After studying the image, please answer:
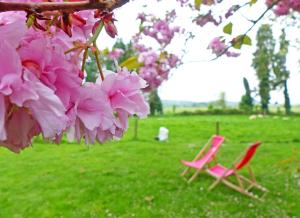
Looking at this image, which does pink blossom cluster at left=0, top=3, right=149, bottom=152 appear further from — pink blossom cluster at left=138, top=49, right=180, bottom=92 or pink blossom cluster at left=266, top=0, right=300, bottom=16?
pink blossom cluster at left=266, top=0, right=300, bottom=16

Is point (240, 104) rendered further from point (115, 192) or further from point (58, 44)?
point (58, 44)

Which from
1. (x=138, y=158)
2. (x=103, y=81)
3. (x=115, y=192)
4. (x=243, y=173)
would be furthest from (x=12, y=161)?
(x=103, y=81)

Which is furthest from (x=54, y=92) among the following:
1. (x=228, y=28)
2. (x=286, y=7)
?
(x=286, y=7)

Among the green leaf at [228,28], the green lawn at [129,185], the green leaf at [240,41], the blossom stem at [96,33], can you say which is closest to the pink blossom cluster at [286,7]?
the green lawn at [129,185]

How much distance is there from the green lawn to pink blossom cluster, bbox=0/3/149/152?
2.18m

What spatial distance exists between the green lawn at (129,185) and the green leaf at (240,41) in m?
1.00

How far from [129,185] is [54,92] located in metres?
6.36

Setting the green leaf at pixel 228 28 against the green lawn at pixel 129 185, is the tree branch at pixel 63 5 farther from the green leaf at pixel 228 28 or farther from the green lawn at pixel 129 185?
the green lawn at pixel 129 185

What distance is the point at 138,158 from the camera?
945cm

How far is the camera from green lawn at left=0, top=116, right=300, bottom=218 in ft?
17.5

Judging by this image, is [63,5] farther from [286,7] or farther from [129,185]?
[129,185]

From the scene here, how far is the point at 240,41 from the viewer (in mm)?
1749

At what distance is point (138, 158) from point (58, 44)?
29.6 ft

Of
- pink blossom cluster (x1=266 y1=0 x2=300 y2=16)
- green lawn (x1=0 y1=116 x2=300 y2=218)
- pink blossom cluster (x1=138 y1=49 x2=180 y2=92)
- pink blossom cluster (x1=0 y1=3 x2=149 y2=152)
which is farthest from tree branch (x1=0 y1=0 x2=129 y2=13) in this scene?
pink blossom cluster (x1=266 y1=0 x2=300 y2=16)
